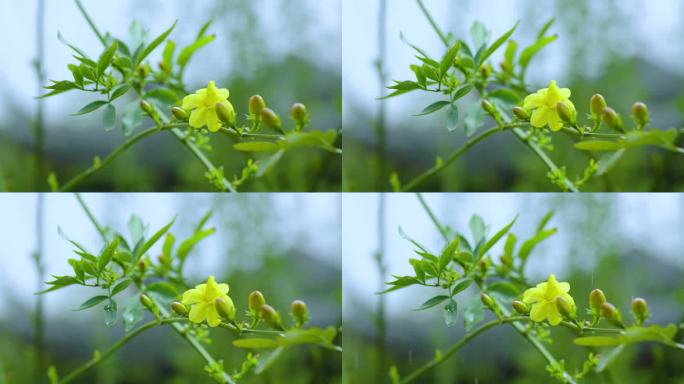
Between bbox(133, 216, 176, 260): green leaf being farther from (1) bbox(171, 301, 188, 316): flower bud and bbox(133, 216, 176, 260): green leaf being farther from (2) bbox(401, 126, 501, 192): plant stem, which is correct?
(2) bbox(401, 126, 501, 192): plant stem

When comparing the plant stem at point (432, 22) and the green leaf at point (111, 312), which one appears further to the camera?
the plant stem at point (432, 22)

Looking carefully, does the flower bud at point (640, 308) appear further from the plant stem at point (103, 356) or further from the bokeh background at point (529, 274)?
the plant stem at point (103, 356)

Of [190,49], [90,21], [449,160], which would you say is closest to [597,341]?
[449,160]

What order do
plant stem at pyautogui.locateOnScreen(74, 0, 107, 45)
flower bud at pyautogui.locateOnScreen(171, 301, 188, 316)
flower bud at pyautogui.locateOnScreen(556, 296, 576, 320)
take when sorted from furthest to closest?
plant stem at pyautogui.locateOnScreen(74, 0, 107, 45)
flower bud at pyautogui.locateOnScreen(171, 301, 188, 316)
flower bud at pyautogui.locateOnScreen(556, 296, 576, 320)

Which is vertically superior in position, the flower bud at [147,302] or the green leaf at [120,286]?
the green leaf at [120,286]

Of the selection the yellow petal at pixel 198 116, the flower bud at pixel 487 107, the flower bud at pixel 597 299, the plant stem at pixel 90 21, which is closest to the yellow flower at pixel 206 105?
the yellow petal at pixel 198 116

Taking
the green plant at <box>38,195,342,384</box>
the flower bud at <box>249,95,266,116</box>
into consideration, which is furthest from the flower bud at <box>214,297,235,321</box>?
the flower bud at <box>249,95,266,116</box>

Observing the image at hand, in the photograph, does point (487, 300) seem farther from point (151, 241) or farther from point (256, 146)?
point (151, 241)

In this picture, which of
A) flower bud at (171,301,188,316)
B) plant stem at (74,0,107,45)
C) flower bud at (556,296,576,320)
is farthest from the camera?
plant stem at (74,0,107,45)
